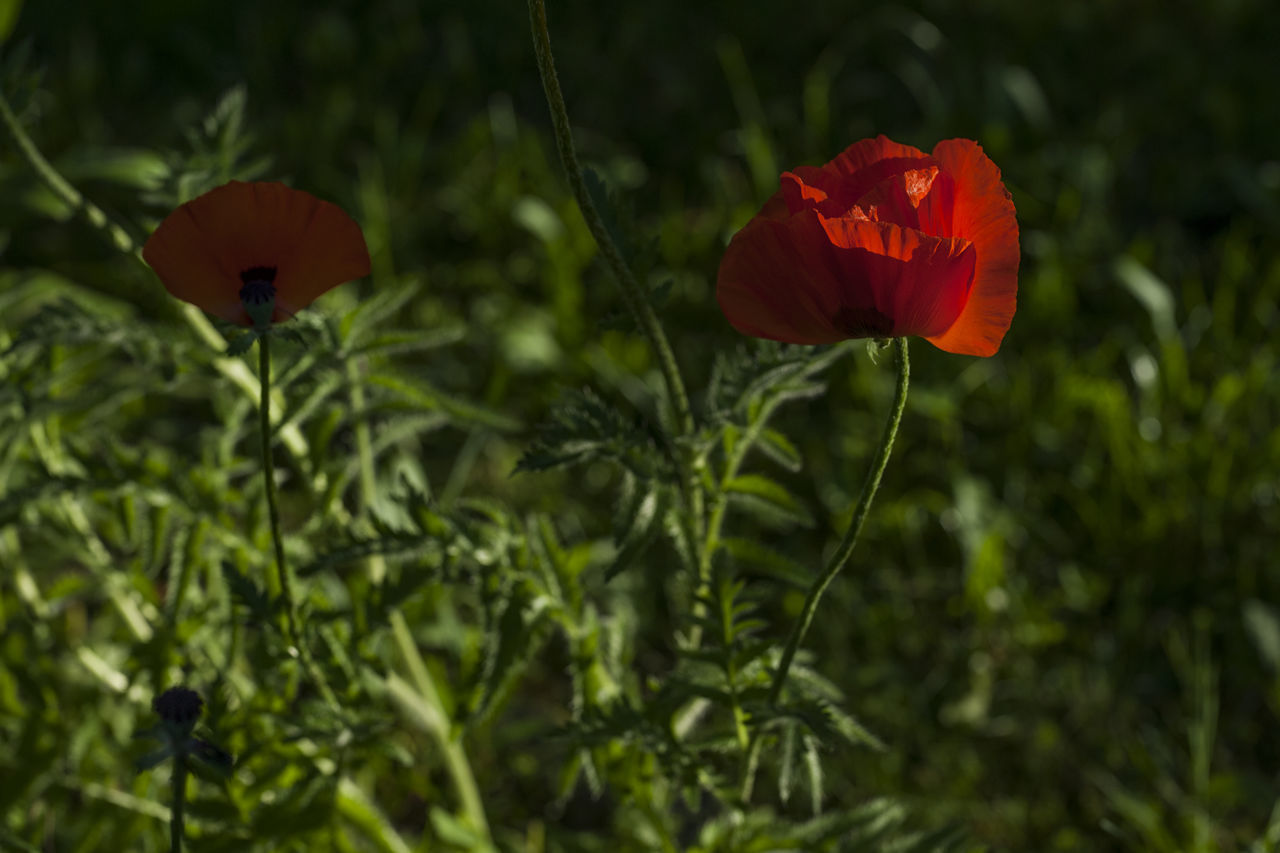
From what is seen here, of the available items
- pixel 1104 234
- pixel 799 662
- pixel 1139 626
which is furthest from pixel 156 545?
pixel 1104 234

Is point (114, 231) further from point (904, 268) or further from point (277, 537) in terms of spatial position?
point (904, 268)

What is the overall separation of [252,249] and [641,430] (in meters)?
0.41

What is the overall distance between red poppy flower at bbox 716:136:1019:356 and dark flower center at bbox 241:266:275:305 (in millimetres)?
400

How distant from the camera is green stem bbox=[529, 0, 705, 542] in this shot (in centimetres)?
97

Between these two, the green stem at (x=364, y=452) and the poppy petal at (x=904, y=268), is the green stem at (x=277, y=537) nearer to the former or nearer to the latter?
the green stem at (x=364, y=452)

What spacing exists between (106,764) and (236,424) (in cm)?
55

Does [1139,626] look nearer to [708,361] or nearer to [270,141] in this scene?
[708,361]

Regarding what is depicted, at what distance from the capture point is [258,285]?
3.42 ft

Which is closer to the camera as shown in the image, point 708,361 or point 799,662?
point 799,662

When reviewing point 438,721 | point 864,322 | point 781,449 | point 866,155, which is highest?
point 866,155

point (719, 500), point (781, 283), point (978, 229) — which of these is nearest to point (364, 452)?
point (719, 500)

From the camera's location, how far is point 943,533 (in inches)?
97.5

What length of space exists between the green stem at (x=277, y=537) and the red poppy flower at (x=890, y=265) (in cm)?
41

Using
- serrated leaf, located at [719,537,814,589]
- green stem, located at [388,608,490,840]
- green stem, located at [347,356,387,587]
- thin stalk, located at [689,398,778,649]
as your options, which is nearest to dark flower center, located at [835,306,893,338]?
thin stalk, located at [689,398,778,649]
